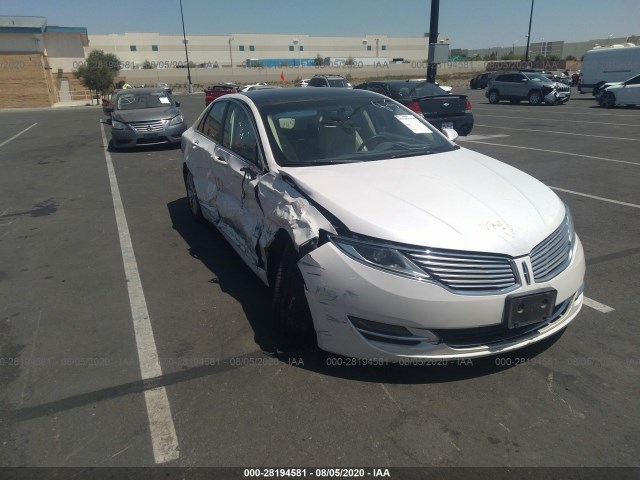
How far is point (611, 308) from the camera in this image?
3.70 meters

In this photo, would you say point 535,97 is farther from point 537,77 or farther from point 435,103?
point 435,103

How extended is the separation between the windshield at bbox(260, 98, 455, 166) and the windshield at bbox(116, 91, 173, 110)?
10127mm

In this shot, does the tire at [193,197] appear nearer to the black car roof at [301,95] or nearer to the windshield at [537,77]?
the black car roof at [301,95]

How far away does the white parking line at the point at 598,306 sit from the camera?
3678 mm

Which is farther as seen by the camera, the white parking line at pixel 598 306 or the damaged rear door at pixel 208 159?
the damaged rear door at pixel 208 159

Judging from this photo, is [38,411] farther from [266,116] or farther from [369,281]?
[266,116]

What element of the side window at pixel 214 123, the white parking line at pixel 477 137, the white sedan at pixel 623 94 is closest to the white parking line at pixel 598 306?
the side window at pixel 214 123

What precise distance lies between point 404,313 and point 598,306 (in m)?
2.04

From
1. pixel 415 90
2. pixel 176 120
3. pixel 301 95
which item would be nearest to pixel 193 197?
pixel 301 95

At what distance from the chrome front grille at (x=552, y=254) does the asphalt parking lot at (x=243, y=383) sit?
24.6 inches

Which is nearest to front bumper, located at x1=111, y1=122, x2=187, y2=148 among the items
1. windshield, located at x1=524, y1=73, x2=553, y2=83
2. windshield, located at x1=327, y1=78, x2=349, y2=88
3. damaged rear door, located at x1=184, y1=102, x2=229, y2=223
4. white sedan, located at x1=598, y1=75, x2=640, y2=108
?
damaged rear door, located at x1=184, y1=102, x2=229, y2=223

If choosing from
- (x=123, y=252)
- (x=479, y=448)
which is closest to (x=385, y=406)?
(x=479, y=448)

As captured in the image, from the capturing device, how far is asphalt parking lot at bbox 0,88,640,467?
243cm

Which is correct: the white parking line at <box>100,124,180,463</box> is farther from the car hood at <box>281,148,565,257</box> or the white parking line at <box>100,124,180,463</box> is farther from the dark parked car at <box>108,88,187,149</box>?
the dark parked car at <box>108,88,187,149</box>
